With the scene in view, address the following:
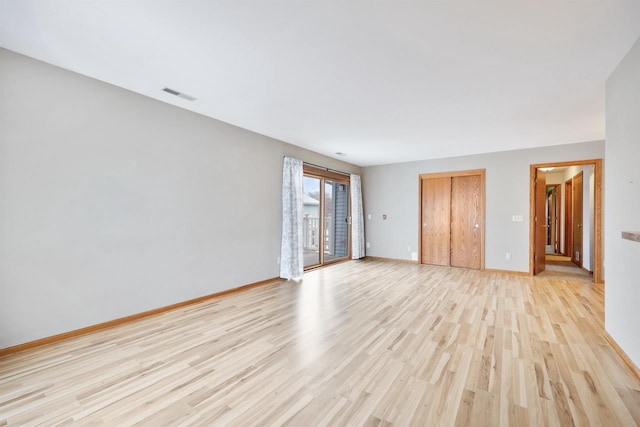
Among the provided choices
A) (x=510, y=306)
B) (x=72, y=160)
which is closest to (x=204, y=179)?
(x=72, y=160)

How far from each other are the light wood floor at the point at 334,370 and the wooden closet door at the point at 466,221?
7.99 feet

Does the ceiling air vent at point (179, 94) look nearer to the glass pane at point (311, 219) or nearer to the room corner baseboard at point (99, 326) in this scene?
the room corner baseboard at point (99, 326)

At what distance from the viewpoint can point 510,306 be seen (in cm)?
358

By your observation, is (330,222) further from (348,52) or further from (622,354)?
(622,354)

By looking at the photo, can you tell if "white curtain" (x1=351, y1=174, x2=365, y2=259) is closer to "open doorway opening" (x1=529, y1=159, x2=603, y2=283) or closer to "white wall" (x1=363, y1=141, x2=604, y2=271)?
"white wall" (x1=363, y1=141, x2=604, y2=271)

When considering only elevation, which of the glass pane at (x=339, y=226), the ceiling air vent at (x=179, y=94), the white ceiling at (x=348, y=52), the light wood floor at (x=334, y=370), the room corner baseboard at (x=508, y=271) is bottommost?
the light wood floor at (x=334, y=370)

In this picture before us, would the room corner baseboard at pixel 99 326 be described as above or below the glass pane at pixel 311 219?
below

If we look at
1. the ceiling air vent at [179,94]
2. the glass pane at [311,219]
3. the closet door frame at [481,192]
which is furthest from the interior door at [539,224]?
the ceiling air vent at [179,94]

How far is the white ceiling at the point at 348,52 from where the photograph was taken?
6.01 feet

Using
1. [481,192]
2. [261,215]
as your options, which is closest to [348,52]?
[261,215]

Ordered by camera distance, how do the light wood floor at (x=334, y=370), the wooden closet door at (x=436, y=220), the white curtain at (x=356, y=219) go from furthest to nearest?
1. the white curtain at (x=356, y=219)
2. the wooden closet door at (x=436, y=220)
3. the light wood floor at (x=334, y=370)

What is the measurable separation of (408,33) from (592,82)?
2165 millimetres

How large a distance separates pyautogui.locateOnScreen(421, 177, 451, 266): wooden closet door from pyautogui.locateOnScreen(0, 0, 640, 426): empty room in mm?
1868

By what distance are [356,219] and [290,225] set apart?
8.25 ft
